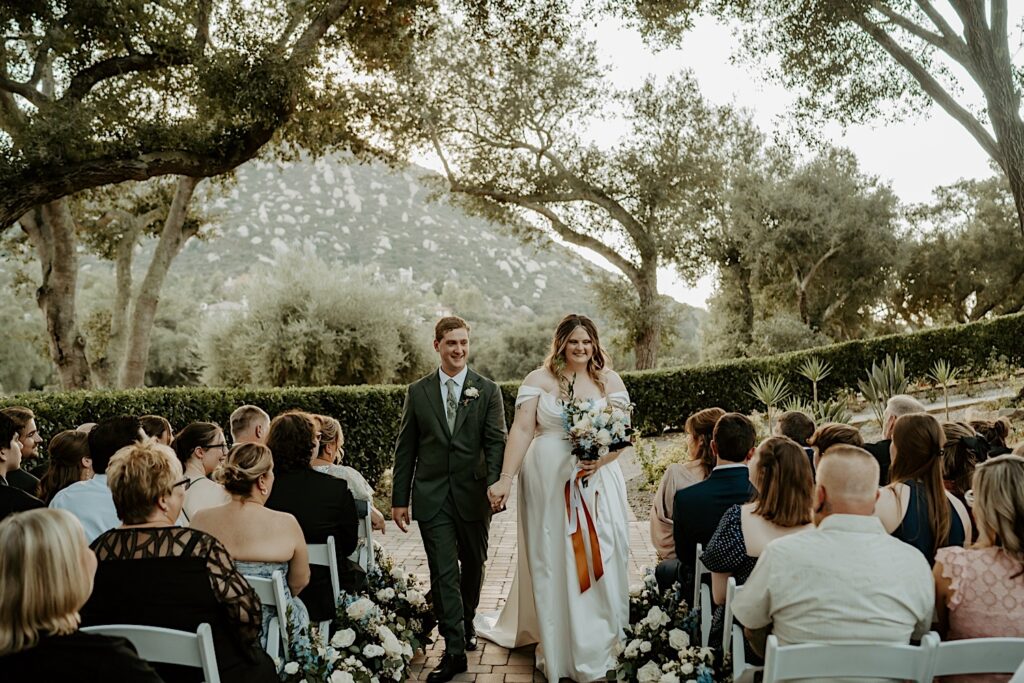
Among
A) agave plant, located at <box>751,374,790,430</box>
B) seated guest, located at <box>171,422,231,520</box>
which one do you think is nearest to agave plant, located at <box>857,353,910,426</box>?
agave plant, located at <box>751,374,790,430</box>

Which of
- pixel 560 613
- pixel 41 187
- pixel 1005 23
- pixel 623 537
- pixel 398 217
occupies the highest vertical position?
pixel 398 217

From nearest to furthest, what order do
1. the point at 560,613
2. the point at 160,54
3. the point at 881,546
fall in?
the point at 881,546 → the point at 560,613 → the point at 160,54

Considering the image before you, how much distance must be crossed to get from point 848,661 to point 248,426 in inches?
128

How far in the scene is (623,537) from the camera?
461 cm

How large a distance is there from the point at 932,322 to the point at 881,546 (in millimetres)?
28684

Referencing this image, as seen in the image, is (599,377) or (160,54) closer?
(599,377)

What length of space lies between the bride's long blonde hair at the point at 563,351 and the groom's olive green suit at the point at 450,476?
36 centimetres

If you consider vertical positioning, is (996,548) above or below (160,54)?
below

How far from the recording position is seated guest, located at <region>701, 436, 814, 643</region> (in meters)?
3.15

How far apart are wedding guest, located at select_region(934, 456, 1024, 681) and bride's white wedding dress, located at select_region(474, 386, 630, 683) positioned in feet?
6.57

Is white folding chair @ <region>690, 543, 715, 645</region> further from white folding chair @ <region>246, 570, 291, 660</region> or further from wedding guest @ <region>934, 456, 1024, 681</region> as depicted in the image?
white folding chair @ <region>246, 570, 291, 660</region>

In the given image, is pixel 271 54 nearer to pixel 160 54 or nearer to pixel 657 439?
pixel 160 54

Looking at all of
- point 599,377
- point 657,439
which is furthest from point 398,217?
point 599,377

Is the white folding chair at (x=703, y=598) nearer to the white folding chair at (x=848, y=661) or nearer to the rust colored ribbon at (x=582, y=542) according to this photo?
the rust colored ribbon at (x=582, y=542)
